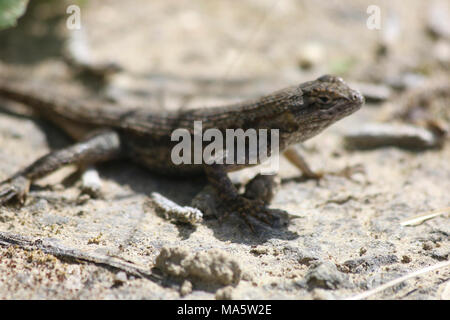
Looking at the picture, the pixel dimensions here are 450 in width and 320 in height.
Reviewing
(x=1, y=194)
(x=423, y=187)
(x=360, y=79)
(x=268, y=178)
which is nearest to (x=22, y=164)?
(x=1, y=194)

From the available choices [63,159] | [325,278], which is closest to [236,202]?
[325,278]

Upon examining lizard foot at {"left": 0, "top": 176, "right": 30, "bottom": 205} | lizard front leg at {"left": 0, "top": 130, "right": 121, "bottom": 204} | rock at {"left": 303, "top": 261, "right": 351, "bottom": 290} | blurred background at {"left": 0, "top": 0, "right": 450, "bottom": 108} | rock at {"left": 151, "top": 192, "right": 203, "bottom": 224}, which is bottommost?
rock at {"left": 303, "top": 261, "right": 351, "bottom": 290}

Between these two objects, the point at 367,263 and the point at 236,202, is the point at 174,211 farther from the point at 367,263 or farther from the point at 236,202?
the point at 367,263

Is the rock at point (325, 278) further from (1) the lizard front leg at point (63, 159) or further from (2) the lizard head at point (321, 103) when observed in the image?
(1) the lizard front leg at point (63, 159)

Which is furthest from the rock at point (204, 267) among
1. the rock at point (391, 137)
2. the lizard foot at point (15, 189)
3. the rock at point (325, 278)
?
the rock at point (391, 137)

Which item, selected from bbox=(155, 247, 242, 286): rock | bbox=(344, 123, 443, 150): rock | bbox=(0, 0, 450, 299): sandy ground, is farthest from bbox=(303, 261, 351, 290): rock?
bbox=(344, 123, 443, 150): rock

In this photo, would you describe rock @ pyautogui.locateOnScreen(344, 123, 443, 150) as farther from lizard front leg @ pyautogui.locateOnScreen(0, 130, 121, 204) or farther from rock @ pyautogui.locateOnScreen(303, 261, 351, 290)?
lizard front leg @ pyautogui.locateOnScreen(0, 130, 121, 204)
